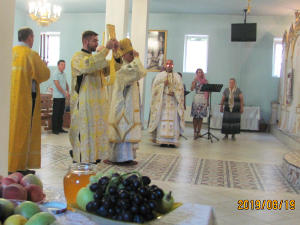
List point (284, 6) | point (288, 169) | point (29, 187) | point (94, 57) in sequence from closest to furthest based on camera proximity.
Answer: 1. point (29, 187)
2. point (94, 57)
3. point (288, 169)
4. point (284, 6)

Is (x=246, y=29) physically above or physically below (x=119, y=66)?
above

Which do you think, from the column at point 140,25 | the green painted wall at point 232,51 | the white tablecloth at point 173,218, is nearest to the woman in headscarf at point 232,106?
the column at point 140,25

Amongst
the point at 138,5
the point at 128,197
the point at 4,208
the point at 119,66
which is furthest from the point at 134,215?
the point at 138,5

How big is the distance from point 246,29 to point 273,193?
31.2 feet

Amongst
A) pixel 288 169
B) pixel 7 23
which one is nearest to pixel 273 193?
pixel 288 169

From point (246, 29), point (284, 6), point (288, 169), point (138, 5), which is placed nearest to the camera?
point (288, 169)

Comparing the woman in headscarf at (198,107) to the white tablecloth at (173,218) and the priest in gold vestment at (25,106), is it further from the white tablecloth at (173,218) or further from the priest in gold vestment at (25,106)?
the white tablecloth at (173,218)

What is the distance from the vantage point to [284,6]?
40.0 feet

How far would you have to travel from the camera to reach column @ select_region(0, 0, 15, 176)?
10.6ft

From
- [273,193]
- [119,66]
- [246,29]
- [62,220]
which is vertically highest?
[246,29]

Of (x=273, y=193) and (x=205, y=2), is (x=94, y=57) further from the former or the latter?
(x=205, y=2)

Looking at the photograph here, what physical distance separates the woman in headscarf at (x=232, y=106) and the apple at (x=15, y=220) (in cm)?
971

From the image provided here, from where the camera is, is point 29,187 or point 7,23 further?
point 7,23

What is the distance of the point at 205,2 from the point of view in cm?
1241
